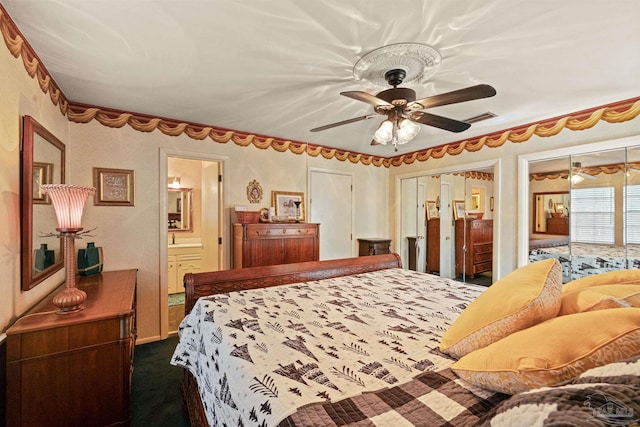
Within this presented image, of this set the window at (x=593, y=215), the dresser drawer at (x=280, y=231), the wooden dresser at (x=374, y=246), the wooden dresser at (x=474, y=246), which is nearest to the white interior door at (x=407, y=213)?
the wooden dresser at (x=374, y=246)

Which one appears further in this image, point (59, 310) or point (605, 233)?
point (605, 233)

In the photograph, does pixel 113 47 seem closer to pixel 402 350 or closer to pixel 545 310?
pixel 402 350

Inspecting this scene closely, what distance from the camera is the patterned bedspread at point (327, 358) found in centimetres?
88

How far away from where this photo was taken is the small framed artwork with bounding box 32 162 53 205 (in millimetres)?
1911

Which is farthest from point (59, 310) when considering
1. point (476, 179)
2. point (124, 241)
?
point (476, 179)

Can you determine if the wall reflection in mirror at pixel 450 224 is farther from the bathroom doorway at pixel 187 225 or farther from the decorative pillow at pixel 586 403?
the decorative pillow at pixel 586 403

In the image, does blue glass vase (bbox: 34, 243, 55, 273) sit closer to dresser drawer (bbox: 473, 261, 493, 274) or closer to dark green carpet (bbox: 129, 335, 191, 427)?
dark green carpet (bbox: 129, 335, 191, 427)

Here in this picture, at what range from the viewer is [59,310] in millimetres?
1755

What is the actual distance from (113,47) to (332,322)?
222 cm

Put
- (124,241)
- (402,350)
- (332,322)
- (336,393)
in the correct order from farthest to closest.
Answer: (124,241)
(332,322)
(402,350)
(336,393)

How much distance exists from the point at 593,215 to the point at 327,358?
11.1 feet

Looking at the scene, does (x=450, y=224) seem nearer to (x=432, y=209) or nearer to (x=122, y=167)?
(x=432, y=209)

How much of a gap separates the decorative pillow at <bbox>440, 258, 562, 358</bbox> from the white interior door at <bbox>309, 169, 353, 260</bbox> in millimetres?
3326

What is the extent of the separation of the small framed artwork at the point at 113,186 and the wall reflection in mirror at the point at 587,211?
459 centimetres
